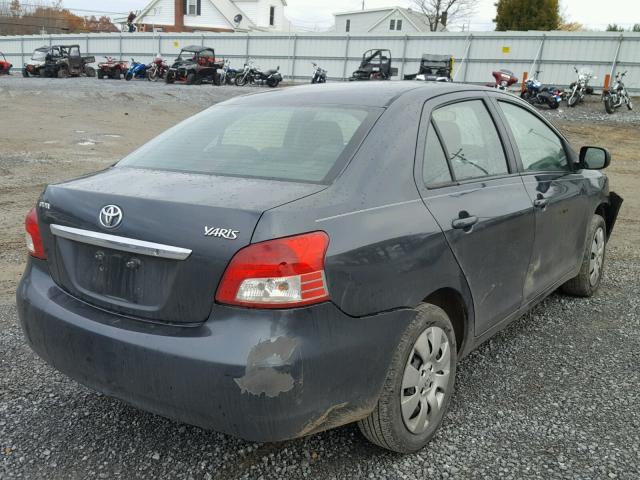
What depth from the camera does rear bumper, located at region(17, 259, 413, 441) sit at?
6.59ft

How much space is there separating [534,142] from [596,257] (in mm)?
1395

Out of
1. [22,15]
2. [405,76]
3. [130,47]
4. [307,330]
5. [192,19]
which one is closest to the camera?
[307,330]

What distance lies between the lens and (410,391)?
2506mm

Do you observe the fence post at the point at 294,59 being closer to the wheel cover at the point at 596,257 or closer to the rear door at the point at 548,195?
the wheel cover at the point at 596,257

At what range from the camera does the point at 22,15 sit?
6800 cm

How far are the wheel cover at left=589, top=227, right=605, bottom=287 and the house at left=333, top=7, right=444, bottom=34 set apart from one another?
4997cm

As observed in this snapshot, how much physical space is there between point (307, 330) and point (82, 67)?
34702 millimetres

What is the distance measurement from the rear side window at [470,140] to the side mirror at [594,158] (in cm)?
120

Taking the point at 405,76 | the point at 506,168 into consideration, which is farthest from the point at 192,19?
the point at 506,168

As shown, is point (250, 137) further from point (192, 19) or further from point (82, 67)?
point (192, 19)

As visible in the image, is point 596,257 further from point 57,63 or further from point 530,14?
point 530,14

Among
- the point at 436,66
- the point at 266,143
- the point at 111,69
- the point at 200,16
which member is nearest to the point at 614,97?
the point at 436,66

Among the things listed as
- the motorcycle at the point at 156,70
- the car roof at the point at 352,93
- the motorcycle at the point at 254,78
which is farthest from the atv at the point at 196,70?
the car roof at the point at 352,93

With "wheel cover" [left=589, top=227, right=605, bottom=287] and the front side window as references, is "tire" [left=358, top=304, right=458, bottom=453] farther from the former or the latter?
"wheel cover" [left=589, top=227, right=605, bottom=287]
